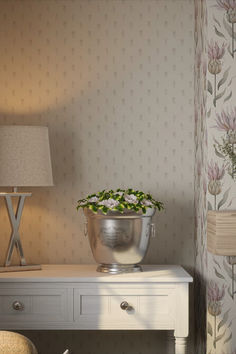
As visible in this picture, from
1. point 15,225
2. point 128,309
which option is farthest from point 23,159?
point 128,309

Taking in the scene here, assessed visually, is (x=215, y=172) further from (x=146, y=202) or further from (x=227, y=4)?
(x=227, y=4)

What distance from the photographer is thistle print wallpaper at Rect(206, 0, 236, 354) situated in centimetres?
261

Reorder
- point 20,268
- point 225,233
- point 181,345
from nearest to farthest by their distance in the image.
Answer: point 225,233, point 181,345, point 20,268

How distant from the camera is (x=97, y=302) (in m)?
2.55

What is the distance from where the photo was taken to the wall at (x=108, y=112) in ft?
10.0

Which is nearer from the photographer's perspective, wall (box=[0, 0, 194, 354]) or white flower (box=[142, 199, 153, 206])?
white flower (box=[142, 199, 153, 206])

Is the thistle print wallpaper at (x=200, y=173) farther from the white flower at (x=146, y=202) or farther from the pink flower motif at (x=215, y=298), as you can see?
the white flower at (x=146, y=202)

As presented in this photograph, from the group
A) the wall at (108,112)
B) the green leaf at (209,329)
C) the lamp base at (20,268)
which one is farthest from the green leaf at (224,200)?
the lamp base at (20,268)

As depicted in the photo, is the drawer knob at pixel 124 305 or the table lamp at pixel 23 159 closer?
the drawer knob at pixel 124 305

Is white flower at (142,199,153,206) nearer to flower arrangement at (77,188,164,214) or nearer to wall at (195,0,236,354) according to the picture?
flower arrangement at (77,188,164,214)

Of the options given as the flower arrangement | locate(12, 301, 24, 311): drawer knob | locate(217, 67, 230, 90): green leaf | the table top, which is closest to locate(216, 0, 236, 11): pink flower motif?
locate(217, 67, 230, 90): green leaf

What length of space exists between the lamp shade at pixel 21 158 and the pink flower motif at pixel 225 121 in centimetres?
86

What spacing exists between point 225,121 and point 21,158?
98 cm

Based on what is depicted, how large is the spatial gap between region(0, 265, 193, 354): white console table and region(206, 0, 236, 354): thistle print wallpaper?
173 millimetres
